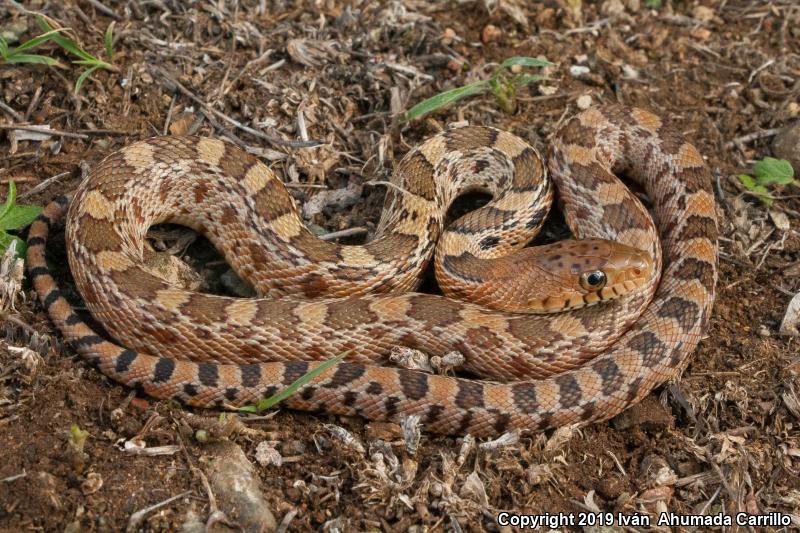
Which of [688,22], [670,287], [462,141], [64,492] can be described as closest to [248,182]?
[462,141]

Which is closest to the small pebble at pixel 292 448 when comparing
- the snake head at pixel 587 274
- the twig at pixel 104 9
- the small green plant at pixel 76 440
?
the small green plant at pixel 76 440

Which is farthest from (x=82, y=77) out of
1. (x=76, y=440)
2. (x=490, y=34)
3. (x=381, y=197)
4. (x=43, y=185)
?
(x=490, y=34)

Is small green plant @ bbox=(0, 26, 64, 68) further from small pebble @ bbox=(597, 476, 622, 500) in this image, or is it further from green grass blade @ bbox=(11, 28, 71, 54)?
small pebble @ bbox=(597, 476, 622, 500)

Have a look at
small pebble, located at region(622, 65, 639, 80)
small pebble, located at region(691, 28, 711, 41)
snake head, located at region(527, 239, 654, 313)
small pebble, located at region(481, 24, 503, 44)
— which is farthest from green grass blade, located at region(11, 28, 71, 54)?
small pebble, located at region(691, 28, 711, 41)

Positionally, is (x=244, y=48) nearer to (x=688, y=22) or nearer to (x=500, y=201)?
(x=500, y=201)

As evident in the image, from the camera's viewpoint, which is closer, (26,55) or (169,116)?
(26,55)

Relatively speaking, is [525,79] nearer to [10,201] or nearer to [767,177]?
[767,177]

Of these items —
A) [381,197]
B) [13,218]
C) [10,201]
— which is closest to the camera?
[10,201]
